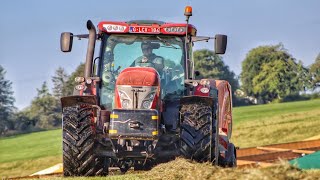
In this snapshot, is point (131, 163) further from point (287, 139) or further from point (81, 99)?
point (287, 139)

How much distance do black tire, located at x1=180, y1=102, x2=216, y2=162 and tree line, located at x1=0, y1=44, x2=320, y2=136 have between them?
84.7 meters

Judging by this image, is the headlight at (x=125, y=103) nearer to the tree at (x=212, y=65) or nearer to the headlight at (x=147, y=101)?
the headlight at (x=147, y=101)

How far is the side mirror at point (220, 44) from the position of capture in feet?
A: 37.9

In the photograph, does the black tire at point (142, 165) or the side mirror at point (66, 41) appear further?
the side mirror at point (66, 41)

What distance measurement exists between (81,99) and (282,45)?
4249 inches

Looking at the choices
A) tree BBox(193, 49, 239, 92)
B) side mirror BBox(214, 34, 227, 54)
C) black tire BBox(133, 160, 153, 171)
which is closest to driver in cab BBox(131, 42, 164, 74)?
side mirror BBox(214, 34, 227, 54)

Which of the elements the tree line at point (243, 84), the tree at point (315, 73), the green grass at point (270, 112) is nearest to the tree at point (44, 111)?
the tree line at point (243, 84)

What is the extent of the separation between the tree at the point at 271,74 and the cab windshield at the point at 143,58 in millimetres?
90693

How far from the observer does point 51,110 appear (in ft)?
370

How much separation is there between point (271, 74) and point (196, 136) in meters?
97.8

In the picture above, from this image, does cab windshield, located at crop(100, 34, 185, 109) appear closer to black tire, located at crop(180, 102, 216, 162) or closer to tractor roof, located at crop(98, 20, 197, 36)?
tractor roof, located at crop(98, 20, 197, 36)

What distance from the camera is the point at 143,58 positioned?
11.7 meters

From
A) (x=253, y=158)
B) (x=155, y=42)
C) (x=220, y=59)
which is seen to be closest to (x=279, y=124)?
(x=253, y=158)

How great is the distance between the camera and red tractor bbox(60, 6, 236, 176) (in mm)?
10180
